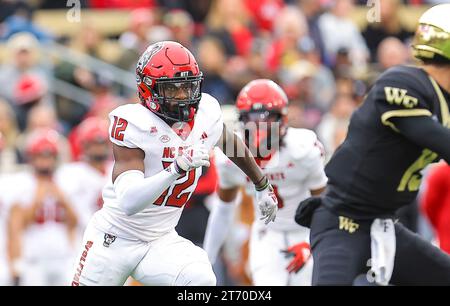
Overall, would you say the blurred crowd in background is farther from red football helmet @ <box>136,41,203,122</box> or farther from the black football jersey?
red football helmet @ <box>136,41,203,122</box>

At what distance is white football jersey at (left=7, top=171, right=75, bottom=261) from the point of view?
31.2 ft

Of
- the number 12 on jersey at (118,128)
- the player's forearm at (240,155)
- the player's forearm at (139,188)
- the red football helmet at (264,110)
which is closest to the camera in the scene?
the player's forearm at (139,188)

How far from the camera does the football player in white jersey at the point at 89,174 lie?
9.78 m

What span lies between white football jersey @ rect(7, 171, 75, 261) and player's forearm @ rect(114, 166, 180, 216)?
3.75 m

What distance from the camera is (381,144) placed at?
6000mm

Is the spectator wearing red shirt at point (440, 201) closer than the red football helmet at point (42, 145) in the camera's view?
Yes

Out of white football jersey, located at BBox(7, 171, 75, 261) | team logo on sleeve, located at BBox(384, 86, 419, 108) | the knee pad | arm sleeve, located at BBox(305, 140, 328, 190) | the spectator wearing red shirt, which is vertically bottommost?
white football jersey, located at BBox(7, 171, 75, 261)

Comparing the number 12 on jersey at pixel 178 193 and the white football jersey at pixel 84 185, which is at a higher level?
the number 12 on jersey at pixel 178 193

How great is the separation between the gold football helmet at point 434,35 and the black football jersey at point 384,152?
117 millimetres

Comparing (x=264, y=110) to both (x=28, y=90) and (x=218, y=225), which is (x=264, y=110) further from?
(x=28, y=90)

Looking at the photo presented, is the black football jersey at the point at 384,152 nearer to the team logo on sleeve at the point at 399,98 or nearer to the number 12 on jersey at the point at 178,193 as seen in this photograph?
the team logo on sleeve at the point at 399,98

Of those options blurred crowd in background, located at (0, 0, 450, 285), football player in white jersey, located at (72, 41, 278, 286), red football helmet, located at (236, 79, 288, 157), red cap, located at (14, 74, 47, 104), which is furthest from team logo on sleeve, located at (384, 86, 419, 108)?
red cap, located at (14, 74, 47, 104)

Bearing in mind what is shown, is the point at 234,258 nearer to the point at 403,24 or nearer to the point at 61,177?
the point at 61,177

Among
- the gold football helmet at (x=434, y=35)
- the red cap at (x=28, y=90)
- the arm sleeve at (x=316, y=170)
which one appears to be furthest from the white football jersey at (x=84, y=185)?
the gold football helmet at (x=434, y=35)
